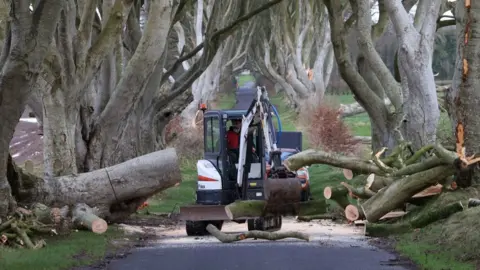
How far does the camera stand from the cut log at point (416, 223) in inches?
583

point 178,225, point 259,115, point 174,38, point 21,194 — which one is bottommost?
point 178,225

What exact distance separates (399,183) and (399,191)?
15cm

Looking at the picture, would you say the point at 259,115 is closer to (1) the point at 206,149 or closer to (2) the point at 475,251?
(1) the point at 206,149

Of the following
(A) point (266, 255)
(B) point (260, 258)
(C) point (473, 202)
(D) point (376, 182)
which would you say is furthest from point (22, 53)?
(D) point (376, 182)

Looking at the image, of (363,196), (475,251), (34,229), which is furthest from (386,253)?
(34,229)

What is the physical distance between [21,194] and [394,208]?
6.47m

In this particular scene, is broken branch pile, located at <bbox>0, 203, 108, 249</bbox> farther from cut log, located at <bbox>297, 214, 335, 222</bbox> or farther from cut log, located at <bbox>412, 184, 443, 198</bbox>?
cut log, located at <bbox>412, 184, 443, 198</bbox>

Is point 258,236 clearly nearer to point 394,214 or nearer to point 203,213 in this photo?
point 203,213

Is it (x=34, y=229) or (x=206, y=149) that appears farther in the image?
(x=206, y=149)

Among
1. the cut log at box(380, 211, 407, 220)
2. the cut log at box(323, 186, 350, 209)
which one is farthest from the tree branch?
the cut log at box(380, 211, 407, 220)

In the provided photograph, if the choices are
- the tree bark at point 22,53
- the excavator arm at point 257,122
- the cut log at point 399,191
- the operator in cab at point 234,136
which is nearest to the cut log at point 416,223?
the cut log at point 399,191

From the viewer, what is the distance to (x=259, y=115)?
58.9 feet

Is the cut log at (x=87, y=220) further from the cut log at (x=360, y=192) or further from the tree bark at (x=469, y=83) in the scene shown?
the tree bark at (x=469, y=83)

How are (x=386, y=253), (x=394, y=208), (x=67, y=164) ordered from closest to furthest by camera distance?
(x=386, y=253)
(x=394, y=208)
(x=67, y=164)
